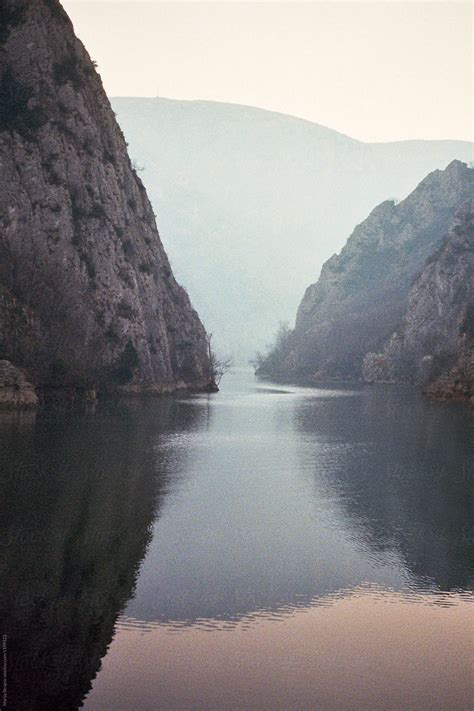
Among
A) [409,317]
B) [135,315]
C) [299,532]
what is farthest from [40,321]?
[409,317]

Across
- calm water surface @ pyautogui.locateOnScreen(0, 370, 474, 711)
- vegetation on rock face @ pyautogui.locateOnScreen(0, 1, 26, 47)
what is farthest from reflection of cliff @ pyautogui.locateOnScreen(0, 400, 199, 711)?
vegetation on rock face @ pyautogui.locateOnScreen(0, 1, 26, 47)

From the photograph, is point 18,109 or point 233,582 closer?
point 233,582

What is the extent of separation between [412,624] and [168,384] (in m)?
89.7

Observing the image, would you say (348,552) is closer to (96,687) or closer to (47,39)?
(96,687)

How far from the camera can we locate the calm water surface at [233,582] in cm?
1184

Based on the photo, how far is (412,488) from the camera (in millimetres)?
30641

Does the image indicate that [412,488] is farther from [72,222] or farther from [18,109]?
[18,109]

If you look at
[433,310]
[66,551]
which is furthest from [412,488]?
[433,310]

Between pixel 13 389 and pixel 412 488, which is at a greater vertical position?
pixel 13 389

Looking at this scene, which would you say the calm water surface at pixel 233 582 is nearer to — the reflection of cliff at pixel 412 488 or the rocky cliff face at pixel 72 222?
the reflection of cliff at pixel 412 488

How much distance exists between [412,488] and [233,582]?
1480 centimetres

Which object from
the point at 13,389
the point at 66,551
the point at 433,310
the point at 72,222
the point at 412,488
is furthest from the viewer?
the point at 433,310

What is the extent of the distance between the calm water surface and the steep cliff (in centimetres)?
11541

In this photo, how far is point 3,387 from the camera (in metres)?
59.5
